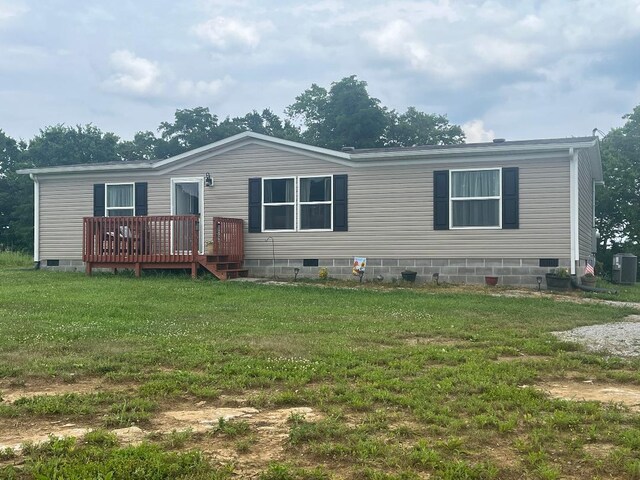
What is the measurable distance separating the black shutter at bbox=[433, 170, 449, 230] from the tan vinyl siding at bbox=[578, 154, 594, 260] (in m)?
2.89

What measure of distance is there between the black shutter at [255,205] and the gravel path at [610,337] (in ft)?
27.7

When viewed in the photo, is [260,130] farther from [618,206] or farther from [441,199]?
[441,199]

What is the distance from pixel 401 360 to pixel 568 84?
1510 centimetres

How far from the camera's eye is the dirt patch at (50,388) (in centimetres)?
396

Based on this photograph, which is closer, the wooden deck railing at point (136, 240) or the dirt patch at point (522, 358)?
the dirt patch at point (522, 358)

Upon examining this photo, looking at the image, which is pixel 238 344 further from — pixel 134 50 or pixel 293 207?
pixel 134 50

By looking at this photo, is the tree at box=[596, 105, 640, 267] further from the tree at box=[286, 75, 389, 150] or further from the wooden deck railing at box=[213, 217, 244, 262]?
the wooden deck railing at box=[213, 217, 244, 262]

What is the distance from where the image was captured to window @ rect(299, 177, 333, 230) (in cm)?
1384

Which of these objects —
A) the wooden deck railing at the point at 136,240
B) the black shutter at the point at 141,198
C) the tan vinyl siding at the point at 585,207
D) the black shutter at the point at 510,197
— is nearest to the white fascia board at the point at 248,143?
the black shutter at the point at 141,198

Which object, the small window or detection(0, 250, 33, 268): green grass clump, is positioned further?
detection(0, 250, 33, 268): green grass clump

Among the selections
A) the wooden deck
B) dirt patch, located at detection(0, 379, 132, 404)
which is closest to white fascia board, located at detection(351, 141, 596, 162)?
the wooden deck

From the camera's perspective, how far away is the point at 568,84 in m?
17.4

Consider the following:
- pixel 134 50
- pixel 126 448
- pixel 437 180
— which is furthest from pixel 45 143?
pixel 126 448

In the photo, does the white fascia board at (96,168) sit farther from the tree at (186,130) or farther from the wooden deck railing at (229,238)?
the tree at (186,130)
